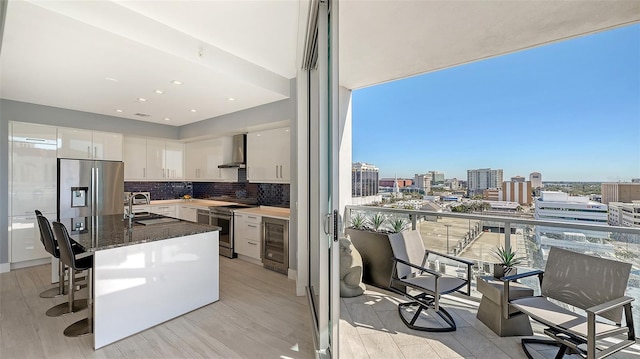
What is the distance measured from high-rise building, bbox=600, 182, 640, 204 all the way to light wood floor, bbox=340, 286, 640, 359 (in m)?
1.17

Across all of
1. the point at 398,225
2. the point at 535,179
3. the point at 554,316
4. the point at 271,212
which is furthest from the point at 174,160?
the point at 554,316

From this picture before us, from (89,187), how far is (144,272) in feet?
10.0

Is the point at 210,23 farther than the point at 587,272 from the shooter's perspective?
Yes

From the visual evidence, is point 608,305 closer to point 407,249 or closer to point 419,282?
point 419,282

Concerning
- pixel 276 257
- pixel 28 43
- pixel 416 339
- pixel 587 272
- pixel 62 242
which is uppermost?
pixel 28 43

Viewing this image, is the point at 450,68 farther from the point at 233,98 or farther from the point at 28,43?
the point at 28,43

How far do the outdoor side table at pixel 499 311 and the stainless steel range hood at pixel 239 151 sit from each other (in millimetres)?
3888

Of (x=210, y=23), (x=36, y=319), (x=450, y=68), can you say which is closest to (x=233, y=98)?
(x=210, y=23)

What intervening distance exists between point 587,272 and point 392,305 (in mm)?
1614

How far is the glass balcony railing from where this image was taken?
93.2 inches

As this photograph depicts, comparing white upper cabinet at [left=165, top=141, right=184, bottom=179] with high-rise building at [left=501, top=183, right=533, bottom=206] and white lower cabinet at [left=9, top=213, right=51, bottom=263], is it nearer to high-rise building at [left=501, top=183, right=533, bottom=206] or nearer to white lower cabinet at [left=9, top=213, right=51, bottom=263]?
white lower cabinet at [left=9, top=213, right=51, bottom=263]

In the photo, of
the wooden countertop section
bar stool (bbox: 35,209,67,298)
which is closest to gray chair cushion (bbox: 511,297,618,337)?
the wooden countertop section

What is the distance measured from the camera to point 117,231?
2592 mm

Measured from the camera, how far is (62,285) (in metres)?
3.10
